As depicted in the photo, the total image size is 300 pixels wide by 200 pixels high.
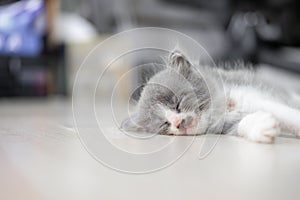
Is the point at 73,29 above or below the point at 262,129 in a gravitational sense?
above

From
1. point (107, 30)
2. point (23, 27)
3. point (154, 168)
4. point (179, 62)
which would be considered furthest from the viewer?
point (107, 30)

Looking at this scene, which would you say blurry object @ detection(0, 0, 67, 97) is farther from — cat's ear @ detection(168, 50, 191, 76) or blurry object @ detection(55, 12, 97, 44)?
cat's ear @ detection(168, 50, 191, 76)

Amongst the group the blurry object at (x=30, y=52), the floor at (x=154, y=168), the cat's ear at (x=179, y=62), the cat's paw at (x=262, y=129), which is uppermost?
the blurry object at (x=30, y=52)

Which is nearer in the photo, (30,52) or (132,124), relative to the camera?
(132,124)

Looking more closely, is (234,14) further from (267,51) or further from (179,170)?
(179,170)

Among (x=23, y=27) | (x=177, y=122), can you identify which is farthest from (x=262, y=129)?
(x=23, y=27)

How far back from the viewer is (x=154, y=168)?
0.46 meters

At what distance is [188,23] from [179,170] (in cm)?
241

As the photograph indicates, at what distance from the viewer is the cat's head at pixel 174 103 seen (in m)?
0.65

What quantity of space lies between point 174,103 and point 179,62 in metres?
0.07

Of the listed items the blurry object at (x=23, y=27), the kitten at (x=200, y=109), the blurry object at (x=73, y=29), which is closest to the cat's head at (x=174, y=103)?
the kitten at (x=200, y=109)

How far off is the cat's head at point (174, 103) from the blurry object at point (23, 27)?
1.88 metres

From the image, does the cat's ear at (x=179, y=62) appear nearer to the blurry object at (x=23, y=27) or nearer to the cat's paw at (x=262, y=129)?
the cat's paw at (x=262, y=129)

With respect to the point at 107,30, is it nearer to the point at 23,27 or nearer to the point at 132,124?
the point at 23,27
